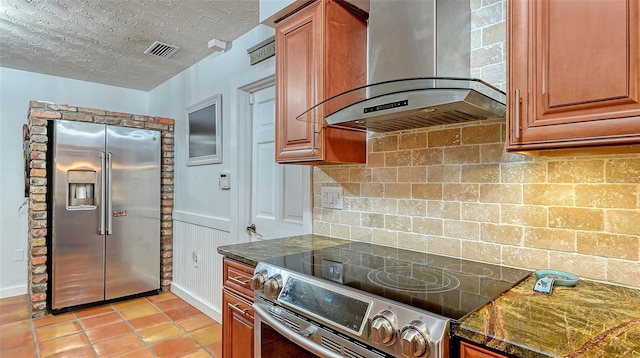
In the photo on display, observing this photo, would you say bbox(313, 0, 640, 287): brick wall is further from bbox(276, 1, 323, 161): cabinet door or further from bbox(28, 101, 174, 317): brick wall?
bbox(28, 101, 174, 317): brick wall

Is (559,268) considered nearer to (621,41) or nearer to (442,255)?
(442,255)

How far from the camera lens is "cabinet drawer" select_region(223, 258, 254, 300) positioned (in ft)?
5.20

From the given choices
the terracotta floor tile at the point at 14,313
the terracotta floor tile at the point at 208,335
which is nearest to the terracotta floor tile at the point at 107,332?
the terracotta floor tile at the point at 208,335

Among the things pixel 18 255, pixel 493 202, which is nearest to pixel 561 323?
pixel 493 202

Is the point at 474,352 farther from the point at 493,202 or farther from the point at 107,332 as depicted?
the point at 107,332

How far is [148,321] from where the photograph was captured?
9.91 feet

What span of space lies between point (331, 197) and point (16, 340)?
2.68 m

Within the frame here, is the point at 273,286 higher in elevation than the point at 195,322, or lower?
→ higher

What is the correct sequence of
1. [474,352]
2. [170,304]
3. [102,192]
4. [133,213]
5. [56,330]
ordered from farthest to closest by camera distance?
[133,213] → [170,304] → [102,192] → [56,330] → [474,352]

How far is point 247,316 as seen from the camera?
1.60 meters

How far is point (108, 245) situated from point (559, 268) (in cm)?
364

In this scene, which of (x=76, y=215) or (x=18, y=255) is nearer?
(x=76, y=215)

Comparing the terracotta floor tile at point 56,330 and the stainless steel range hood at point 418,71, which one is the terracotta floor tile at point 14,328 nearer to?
the terracotta floor tile at point 56,330

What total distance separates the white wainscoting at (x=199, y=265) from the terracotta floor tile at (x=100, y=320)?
2.05ft
